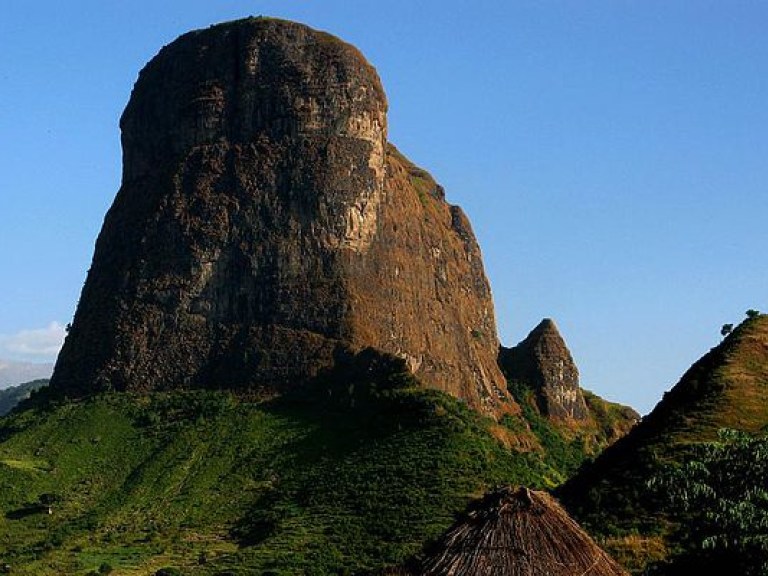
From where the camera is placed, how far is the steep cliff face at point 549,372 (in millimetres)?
133625

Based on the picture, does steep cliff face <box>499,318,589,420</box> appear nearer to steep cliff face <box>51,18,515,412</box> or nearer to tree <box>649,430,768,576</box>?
steep cliff face <box>51,18,515,412</box>

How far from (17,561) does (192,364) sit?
3259 centimetres

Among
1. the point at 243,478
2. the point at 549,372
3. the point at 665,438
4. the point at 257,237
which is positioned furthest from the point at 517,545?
the point at 549,372

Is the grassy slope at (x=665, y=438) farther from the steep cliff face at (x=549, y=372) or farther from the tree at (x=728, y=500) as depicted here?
the steep cliff face at (x=549, y=372)

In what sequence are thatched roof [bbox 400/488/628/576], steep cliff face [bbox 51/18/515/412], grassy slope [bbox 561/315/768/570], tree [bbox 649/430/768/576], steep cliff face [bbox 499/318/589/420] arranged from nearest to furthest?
thatched roof [bbox 400/488/628/576] < tree [bbox 649/430/768/576] < grassy slope [bbox 561/315/768/570] < steep cliff face [bbox 51/18/515/412] < steep cliff face [bbox 499/318/589/420]

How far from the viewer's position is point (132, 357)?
108 m

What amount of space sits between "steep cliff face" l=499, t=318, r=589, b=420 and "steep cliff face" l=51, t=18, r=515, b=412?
65.3 feet

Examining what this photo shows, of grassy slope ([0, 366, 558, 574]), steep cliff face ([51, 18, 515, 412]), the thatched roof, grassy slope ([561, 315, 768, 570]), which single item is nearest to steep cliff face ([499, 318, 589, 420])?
steep cliff face ([51, 18, 515, 412])

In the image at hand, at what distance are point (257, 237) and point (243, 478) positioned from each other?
2438cm

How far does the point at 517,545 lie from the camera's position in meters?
24.7

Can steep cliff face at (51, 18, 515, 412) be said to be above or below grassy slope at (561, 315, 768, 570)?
above

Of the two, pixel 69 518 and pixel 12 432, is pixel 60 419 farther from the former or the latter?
pixel 69 518

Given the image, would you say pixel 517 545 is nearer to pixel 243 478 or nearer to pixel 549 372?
pixel 243 478

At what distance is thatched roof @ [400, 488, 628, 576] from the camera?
2459cm
